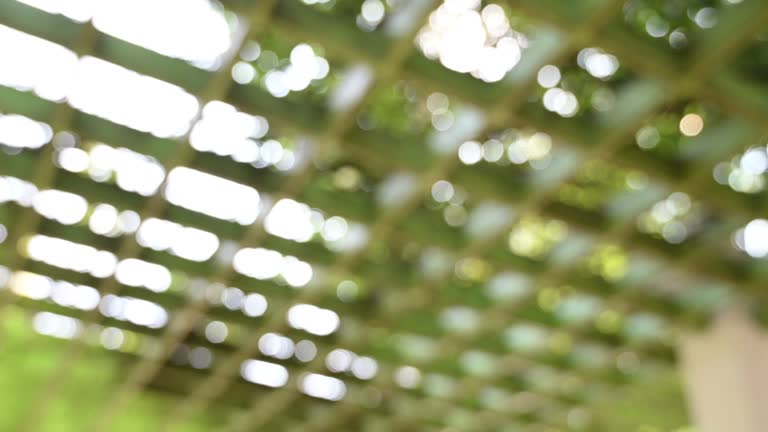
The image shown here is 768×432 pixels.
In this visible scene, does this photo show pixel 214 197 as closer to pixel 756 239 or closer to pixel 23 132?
pixel 23 132

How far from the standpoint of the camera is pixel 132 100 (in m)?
4.91

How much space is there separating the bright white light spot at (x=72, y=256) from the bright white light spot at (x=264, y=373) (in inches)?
61.0


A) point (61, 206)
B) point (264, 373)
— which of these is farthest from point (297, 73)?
point (264, 373)

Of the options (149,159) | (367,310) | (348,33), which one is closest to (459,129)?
(348,33)

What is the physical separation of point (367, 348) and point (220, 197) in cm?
209

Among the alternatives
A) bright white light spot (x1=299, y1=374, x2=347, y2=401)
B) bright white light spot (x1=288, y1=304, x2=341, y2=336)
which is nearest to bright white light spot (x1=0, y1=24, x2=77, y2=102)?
bright white light spot (x1=288, y1=304, x2=341, y2=336)

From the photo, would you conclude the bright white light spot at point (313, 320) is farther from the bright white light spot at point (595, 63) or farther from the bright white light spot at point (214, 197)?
the bright white light spot at point (595, 63)

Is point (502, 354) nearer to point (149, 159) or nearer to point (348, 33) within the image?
point (149, 159)

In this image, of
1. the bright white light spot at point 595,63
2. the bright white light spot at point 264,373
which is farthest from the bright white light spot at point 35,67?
the bright white light spot at point 264,373

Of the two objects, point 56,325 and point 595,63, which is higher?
point 56,325

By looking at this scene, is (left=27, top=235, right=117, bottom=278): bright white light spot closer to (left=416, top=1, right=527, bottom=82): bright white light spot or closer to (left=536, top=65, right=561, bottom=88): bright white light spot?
(left=416, top=1, right=527, bottom=82): bright white light spot

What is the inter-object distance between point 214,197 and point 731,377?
3.41 meters

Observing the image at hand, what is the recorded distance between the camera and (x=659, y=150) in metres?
5.16

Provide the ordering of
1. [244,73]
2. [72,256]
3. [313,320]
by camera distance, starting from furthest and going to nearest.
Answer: [313,320] < [72,256] < [244,73]
